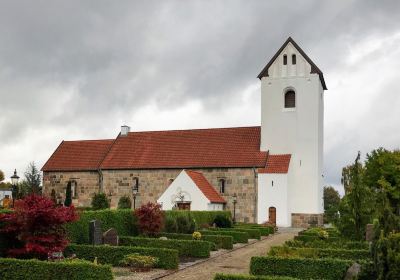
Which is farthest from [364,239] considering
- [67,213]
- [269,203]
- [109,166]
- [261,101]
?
[109,166]

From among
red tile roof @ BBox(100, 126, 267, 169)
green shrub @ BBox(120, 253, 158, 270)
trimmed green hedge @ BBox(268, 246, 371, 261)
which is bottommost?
green shrub @ BBox(120, 253, 158, 270)

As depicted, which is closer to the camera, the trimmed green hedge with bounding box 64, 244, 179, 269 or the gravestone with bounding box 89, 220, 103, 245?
the trimmed green hedge with bounding box 64, 244, 179, 269

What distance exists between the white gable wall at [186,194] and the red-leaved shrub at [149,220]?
1272 cm

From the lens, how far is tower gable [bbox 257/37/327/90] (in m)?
37.1

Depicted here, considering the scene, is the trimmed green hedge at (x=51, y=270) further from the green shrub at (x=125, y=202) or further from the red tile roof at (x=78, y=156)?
the red tile roof at (x=78, y=156)

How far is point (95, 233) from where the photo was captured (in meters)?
16.9

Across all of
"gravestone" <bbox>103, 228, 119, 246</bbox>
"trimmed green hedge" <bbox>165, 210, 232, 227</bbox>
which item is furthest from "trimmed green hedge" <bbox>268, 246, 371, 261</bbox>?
"trimmed green hedge" <bbox>165, 210, 232, 227</bbox>

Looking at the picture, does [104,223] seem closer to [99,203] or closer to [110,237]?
[110,237]

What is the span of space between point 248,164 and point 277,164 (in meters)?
2.04

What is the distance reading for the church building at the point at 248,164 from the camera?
3556 centimetres

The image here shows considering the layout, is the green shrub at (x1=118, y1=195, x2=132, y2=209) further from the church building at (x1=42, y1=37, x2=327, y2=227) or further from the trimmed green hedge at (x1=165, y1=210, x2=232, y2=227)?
the trimmed green hedge at (x1=165, y1=210, x2=232, y2=227)

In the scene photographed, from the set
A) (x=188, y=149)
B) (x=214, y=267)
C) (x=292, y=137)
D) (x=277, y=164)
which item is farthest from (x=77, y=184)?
(x=214, y=267)

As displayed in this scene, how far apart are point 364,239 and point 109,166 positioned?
2481 cm

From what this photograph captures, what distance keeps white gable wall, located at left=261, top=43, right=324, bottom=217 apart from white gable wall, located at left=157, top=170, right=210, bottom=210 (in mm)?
6426
